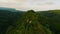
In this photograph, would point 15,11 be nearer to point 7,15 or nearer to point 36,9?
point 7,15

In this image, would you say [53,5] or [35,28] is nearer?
[35,28]

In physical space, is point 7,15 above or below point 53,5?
below

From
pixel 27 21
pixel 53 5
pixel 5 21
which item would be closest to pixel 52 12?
pixel 53 5

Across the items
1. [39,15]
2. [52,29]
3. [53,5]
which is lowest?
[52,29]

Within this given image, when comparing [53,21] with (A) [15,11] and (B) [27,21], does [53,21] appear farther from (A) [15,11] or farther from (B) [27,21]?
(A) [15,11]

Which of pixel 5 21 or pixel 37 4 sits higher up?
pixel 37 4

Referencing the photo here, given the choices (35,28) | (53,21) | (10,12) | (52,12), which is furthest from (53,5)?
(10,12)
